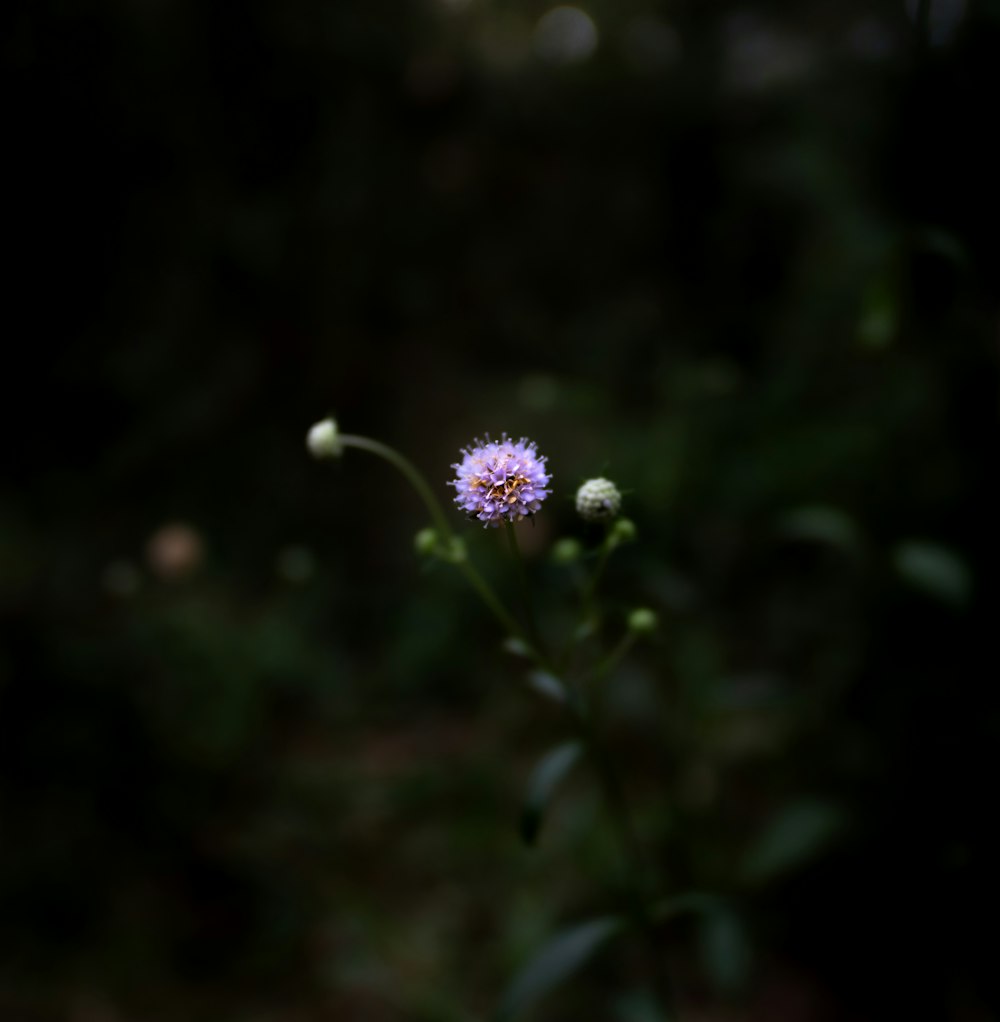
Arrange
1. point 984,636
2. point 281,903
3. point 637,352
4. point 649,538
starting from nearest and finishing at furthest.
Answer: point 984,636, point 281,903, point 649,538, point 637,352

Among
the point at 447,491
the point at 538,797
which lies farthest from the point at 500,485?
the point at 447,491

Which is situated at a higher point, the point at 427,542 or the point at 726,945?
the point at 427,542

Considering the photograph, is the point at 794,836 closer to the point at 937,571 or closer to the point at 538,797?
the point at 937,571

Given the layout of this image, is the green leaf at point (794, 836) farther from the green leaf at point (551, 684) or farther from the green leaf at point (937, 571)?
the green leaf at point (551, 684)

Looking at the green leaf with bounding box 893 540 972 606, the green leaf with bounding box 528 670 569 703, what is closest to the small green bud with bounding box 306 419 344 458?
the green leaf with bounding box 528 670 569 703

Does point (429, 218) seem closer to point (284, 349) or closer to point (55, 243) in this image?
point (284, 349)

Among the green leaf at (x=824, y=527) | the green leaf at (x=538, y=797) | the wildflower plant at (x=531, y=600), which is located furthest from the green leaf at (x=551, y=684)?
the green leaf at (x=824, y=527)

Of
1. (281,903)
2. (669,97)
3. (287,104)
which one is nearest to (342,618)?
(281,903)
